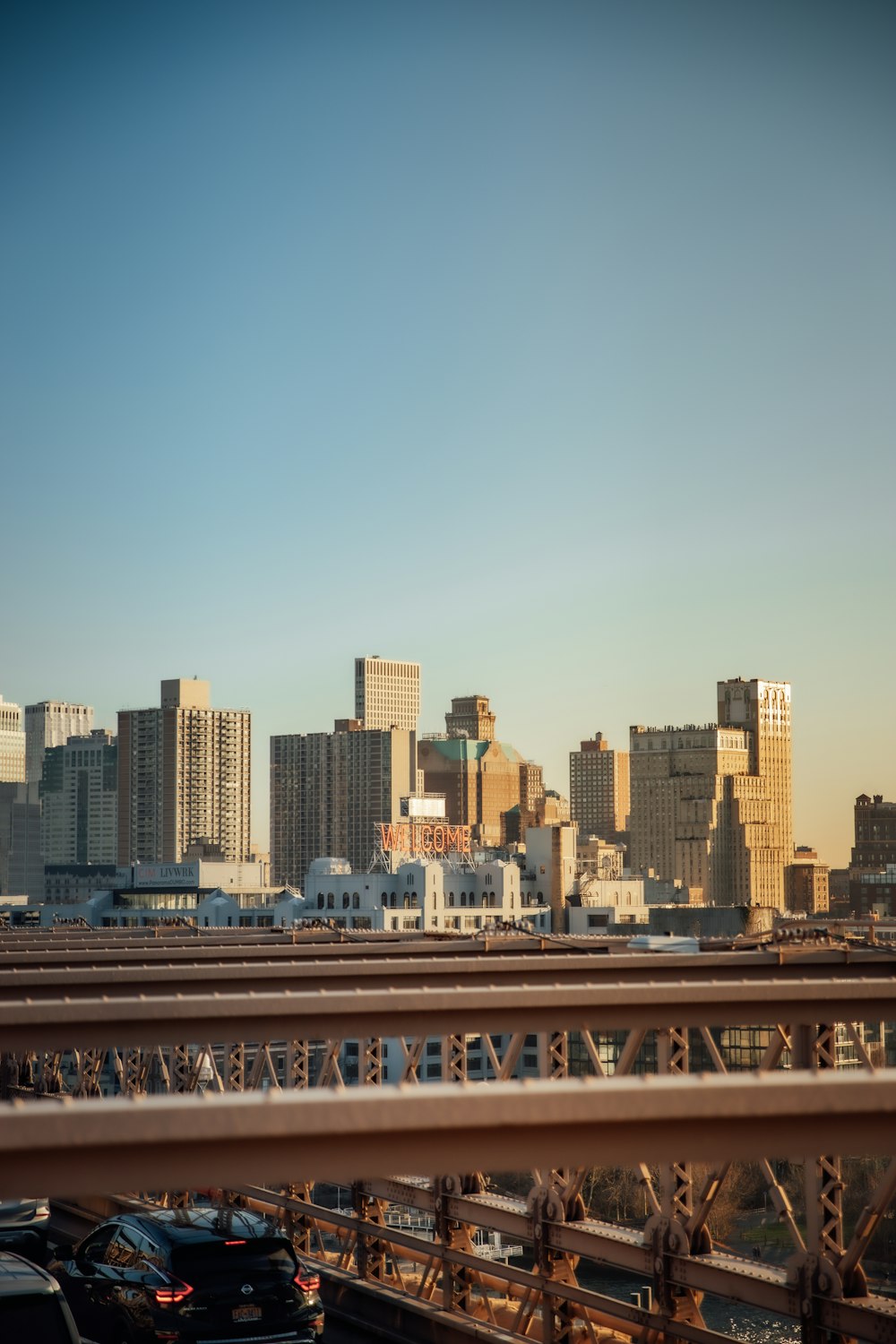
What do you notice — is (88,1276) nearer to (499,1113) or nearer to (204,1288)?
(204,1288)

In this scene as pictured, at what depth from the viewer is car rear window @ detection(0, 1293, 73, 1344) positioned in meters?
12.8

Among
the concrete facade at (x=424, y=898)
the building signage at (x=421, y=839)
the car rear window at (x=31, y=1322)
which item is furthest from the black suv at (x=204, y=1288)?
the building signage at (x=421, y=839)

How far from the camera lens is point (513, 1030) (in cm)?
1402

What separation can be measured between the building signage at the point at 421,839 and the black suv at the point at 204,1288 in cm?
13427

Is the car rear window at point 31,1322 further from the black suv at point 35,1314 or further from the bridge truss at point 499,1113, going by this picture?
the bridge truss at point 499,1113

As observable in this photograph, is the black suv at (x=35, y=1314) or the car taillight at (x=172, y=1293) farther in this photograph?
the car taillight at (x=172, y=1293)

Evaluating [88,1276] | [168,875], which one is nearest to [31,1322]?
[88,1276]

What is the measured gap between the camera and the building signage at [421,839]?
155 metres

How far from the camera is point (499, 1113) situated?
7.43 metres

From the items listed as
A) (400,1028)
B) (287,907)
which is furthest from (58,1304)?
(287,907)

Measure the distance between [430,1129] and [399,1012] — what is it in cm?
623

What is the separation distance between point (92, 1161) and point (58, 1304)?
20.8 ft

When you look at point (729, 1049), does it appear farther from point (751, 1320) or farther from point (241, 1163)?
point (241, 1163)

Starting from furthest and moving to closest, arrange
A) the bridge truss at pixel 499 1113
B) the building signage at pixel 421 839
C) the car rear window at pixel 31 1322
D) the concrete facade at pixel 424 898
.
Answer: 1. the building signage at pixel 421 839
2. the concrete facade at pixel 424 898
3. the car rear window at pixel 31 1322
4. the bridge truss at pixel 499 1113
